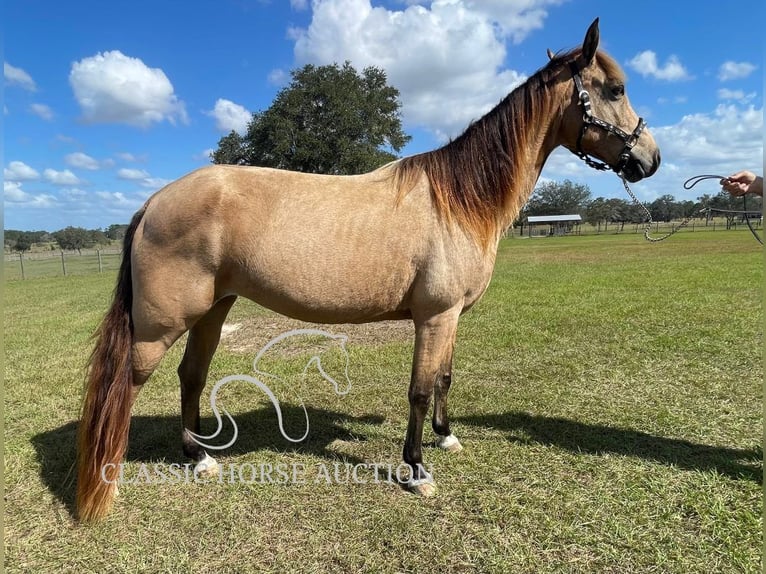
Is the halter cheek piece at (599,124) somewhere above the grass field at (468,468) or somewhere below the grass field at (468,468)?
above

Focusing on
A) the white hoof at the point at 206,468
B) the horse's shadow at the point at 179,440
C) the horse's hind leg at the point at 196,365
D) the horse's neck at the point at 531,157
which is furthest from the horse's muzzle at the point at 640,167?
the white hoof at the point at 206,468

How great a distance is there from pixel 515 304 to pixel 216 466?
6.89m

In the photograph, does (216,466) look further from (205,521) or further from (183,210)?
(183,210)

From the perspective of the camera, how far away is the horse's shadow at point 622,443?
9.59ft

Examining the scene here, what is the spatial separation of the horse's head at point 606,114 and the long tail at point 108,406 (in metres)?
3.14

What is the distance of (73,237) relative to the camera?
5709 centimetres

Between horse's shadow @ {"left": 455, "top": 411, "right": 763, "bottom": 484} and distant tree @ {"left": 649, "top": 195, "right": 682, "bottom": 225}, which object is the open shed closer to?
distant tree @ {"left": 649, "top": 195, "right": 682, "bottom": 225}

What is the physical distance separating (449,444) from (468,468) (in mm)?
298

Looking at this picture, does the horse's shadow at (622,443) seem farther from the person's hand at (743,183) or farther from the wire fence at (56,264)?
the wire fence at (56,264)

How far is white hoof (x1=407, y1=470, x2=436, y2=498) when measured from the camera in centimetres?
274

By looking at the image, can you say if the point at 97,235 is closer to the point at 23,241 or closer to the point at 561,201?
the point at 23,241

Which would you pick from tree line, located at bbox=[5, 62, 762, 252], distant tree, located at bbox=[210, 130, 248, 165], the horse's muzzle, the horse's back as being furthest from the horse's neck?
distant tree, located at bbox=[210, 130, 248, 165]

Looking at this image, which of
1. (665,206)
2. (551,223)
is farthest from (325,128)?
(665,206)

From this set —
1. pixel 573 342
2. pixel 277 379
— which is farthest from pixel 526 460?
pixel 573 342
